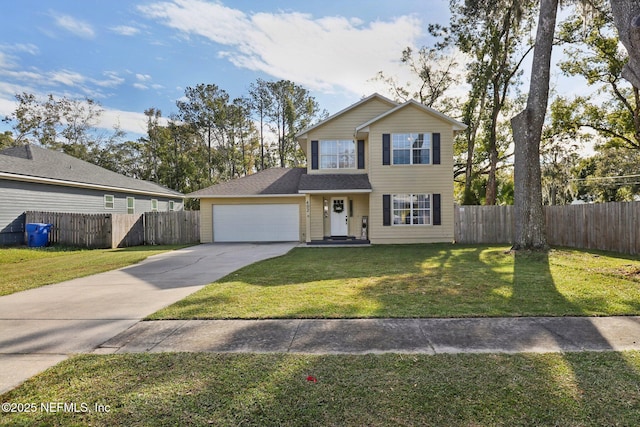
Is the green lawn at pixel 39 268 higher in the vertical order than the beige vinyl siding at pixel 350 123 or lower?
lower

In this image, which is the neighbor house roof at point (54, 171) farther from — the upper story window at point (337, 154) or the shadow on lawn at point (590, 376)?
the shadow on lawn at point (590, 376)

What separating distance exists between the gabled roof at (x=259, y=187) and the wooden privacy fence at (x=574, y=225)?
8.55 meters

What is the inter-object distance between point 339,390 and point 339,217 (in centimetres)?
1334

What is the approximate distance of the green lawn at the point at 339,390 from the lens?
2211 mm

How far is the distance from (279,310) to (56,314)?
11.0 ft

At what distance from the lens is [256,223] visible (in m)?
16.5

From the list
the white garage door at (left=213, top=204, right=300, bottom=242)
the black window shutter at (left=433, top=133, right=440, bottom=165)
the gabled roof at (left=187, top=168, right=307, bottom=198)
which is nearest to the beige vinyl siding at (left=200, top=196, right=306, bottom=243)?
the white garage door at (left=213, top=204, right=300, bottom=242)

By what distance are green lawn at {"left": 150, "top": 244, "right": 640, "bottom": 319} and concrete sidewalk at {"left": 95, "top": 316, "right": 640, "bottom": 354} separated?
27 cm

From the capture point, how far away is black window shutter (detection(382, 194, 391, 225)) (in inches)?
577

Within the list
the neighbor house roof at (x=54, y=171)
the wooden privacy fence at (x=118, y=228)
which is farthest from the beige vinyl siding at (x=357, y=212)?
the neighbor house roof at (x=54, y=171)

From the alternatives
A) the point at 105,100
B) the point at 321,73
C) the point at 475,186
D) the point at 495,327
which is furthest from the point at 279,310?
the point at 105,100

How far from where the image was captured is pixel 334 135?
15.9m

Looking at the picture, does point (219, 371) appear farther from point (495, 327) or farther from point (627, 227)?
point (627, 227)

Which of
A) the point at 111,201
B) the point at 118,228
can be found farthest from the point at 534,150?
the point at 111,201
